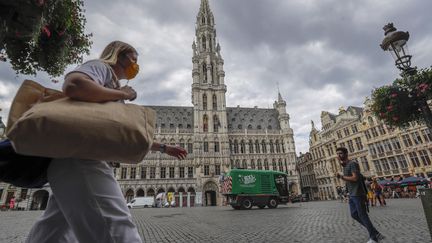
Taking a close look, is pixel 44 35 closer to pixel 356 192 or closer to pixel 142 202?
pixel 356 192

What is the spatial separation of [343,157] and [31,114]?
5.26 m

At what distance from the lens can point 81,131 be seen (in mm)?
1223

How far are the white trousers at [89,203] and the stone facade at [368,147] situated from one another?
26041mm

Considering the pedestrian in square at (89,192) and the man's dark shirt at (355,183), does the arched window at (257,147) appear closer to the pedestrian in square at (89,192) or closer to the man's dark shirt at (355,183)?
the man's dark shirt at (355,183)

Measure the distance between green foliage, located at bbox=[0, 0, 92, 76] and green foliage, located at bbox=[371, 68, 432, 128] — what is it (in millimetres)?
6960

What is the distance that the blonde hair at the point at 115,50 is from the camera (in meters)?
1.95

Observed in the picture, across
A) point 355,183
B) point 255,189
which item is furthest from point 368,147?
point 355,183

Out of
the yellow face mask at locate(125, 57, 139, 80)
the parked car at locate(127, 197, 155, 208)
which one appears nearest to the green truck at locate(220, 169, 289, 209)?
the yellow face mask at locate(125, 57, 139, 80)

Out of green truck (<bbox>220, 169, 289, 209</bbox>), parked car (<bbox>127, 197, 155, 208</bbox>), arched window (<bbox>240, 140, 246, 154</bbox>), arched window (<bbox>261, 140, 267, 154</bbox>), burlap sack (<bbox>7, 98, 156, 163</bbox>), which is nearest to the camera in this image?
burlap sack (<bbox>7, 98, 156, 163</bbox>)

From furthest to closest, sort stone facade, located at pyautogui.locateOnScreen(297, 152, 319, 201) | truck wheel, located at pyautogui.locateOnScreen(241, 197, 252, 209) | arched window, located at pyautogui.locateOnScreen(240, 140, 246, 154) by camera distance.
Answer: stone facade, located at pyautogui.locateOnScreen(297, 152, 319, 201)
arched window, located at pyautogui.locateOnScreen(240, 140, 246, 154)
truck wheel, located at pyautogui.locateOnScreen(241, 197, 252, 209)

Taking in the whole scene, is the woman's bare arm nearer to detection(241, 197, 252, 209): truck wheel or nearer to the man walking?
the man walking

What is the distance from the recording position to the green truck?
1856 centimetres

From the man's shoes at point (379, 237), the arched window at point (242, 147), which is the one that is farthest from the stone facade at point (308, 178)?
the man's shoes at point (379, 237)

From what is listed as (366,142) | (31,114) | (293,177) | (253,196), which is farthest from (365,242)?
(293,177)
